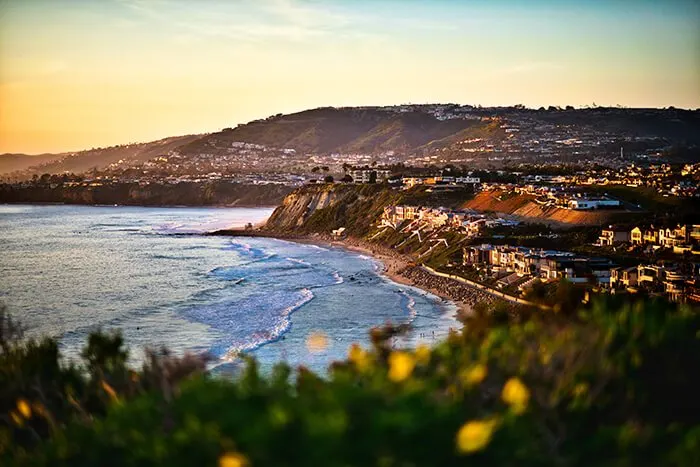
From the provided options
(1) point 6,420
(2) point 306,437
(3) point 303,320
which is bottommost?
(3) point 303,320

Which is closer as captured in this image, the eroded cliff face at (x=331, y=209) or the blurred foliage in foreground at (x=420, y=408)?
the blurred foliage in foreground at (x=420, y=408)

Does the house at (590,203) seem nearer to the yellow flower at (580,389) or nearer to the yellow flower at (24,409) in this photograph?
the yellow flower at (580,389)

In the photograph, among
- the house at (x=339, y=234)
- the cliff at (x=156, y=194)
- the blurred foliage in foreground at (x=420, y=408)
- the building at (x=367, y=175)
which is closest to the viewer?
the blurred foliage in foreground at (x=420, y=408)

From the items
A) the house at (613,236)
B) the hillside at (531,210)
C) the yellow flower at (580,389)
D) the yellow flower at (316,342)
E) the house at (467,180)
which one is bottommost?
the yellow flower at (316,342)

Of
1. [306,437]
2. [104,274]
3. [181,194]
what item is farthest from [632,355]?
[181,194]

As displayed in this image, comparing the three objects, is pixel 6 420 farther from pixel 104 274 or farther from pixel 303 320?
pixel 104 274

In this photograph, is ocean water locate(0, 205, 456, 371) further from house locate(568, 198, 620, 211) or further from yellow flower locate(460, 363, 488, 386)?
house locate(568, 198, 620, 211)

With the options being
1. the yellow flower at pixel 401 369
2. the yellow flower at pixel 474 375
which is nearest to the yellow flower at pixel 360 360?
the yellow flower at pixel 401 369

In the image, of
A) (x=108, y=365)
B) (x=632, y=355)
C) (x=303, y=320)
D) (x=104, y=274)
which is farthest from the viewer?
(x=104, y=274)
